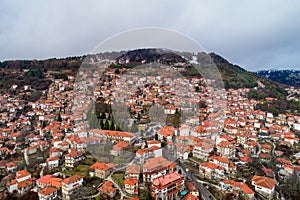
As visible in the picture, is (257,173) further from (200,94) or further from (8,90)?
(8,90)

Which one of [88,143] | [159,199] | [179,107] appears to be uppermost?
[179,107]

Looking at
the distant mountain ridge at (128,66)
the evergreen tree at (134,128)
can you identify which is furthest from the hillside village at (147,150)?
the distant mountain ridge at (128,66)

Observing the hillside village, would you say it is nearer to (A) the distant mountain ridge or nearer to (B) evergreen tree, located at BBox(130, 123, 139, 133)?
(B) evergreen tree, located at BBox(130, 123, 139, 133)

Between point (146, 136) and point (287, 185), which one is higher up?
point (146, 136)

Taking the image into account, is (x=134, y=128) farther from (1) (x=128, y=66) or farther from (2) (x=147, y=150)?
(1) (x=128, y=66)

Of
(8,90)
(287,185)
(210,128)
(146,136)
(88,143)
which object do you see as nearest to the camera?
(287,185)

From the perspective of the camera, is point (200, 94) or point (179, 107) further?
point (200, 94)

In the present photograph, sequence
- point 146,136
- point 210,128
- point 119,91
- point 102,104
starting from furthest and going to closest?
point 119,91 < point 102,104 < point 210,128 < point 146,136

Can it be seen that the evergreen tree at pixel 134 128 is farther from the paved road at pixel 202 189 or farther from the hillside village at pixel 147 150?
the paved road at pixel 202 189

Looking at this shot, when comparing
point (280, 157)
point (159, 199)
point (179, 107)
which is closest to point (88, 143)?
point (159, 199)

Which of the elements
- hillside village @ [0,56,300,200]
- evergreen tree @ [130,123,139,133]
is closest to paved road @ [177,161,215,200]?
hillside village @ [0,56,300,200]
